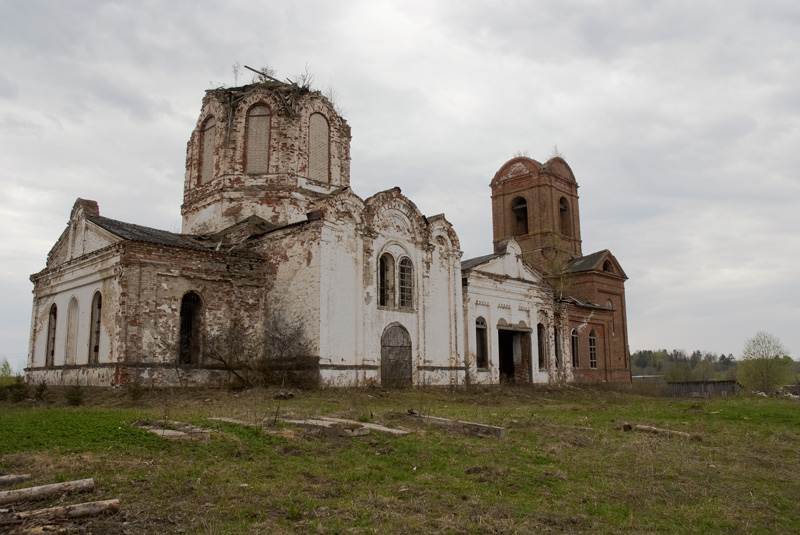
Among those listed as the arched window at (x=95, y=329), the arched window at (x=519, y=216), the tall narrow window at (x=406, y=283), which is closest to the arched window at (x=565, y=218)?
the arched window at (x=519, y=216)

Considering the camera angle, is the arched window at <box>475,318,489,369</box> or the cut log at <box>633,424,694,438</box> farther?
the arched window at <box>475,318,489,369</box>

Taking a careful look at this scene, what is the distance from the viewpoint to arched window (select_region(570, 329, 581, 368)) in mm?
33594

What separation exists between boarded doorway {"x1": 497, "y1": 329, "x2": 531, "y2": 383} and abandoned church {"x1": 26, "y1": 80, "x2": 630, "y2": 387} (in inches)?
2.5

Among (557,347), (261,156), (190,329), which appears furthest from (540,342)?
(190,329)

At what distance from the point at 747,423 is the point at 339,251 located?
39.6 ft

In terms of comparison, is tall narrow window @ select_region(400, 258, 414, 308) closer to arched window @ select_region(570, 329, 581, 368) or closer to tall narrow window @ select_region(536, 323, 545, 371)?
tall narrow window @ select_region(536, 323, 545, 371)

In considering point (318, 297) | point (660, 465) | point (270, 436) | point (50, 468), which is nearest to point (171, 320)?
point (318, 297)

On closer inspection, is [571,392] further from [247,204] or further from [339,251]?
[247,204]

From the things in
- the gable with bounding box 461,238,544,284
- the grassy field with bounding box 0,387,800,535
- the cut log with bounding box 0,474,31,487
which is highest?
the gable with bounding box 461,238,544,284

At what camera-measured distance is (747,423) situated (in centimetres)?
Result: 1430

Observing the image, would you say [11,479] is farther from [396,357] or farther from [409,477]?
[396,357]

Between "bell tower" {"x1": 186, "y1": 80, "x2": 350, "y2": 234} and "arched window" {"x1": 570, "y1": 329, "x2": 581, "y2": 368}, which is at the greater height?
"bell tower" {"x1": 186, "y1": 80, "x2": 350, "y2": 234}

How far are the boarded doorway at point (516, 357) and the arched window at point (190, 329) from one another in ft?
43.6

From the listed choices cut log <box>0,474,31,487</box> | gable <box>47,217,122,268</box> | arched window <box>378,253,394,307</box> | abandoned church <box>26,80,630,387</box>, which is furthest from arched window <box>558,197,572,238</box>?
cut log <box>0,474,31,487</box>
